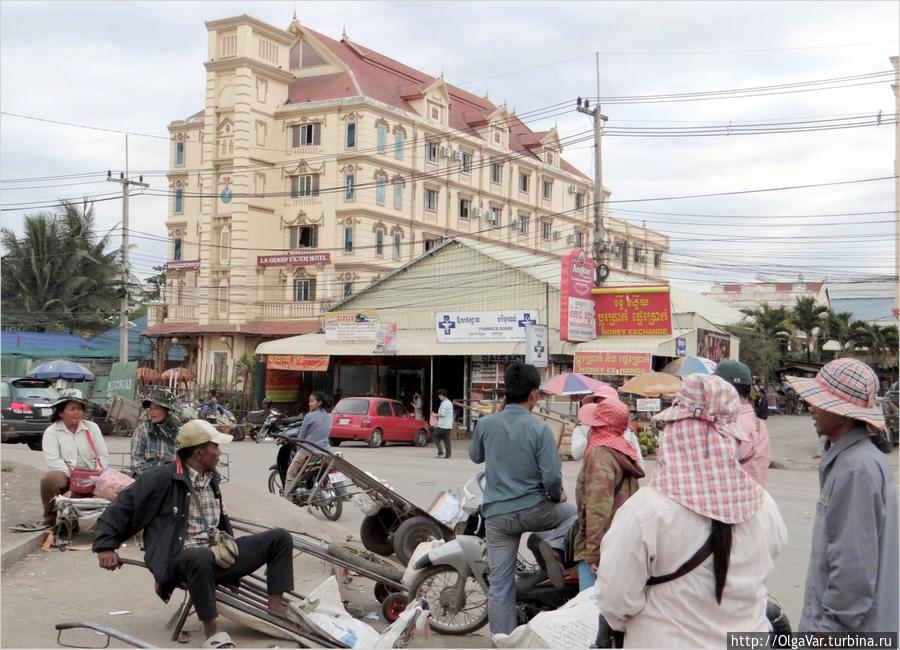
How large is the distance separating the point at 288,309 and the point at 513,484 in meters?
43.1

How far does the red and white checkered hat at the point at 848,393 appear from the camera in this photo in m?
3.80

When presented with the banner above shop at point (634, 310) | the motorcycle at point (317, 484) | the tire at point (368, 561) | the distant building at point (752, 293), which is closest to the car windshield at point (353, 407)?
the banner above shop at point (634, 310)

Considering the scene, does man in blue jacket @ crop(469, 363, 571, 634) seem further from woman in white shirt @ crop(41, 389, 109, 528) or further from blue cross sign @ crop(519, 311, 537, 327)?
blue cross sign @ crop(519, 311, 537, 327)

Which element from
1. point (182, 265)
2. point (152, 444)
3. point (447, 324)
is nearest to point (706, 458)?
point (152, 444)

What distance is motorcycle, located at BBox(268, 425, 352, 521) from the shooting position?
35.0 feet

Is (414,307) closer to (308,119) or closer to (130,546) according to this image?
(308,119)

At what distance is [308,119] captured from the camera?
49688 millimetres

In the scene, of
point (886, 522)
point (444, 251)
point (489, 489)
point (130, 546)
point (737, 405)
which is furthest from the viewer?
point (444, 251)

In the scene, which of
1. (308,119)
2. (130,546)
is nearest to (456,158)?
(308,119)

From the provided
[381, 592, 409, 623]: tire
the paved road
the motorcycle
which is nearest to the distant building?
the paved road

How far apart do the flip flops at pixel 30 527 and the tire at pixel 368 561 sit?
397 centimetres

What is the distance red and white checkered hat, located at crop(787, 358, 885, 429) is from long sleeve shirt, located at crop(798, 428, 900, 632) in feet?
0.27

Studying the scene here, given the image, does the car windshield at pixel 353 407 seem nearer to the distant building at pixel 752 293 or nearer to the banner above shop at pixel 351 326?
the banner above shop at pixel 351 326

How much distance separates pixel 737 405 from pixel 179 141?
54348 millimetres
